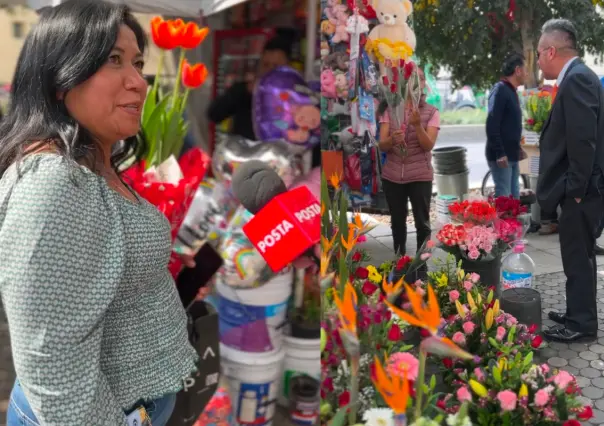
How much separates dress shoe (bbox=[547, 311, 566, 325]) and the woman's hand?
1538 mm

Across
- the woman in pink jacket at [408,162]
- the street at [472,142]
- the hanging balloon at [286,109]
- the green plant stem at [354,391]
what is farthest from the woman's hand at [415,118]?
the green plant stem at [354,391]

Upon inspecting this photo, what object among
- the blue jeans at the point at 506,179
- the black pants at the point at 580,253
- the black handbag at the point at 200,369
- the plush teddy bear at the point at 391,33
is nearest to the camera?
the plush teddy bear at the point at 391,33

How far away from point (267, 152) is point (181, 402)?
753 mm

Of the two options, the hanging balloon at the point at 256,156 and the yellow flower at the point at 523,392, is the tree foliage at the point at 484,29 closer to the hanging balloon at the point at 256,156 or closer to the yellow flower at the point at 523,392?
the hanging balloon at the point at 256,156

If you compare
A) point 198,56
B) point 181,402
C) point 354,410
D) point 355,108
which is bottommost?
point 181,402

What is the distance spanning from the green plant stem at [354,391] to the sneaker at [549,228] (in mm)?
1448

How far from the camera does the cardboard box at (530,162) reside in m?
2.18

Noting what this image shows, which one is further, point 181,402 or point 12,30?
point 181,402

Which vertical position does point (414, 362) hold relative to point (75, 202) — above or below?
below

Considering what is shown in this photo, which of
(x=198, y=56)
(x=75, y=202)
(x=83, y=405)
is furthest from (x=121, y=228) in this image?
(x=198, y=56)

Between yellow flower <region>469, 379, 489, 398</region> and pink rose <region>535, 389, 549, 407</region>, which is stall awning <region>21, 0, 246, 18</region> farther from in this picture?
pink rose <region>535, 389, 549, 407</region>

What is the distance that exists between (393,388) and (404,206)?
1.51 ft

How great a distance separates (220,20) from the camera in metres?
1.52

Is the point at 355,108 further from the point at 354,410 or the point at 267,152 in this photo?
the point at 354,410
